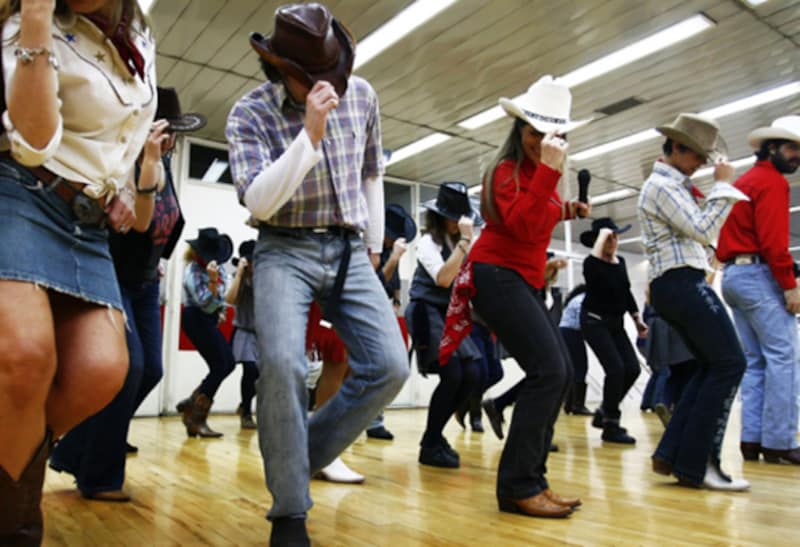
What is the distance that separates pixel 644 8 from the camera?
18.2 feet

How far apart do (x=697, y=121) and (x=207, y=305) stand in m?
3.35

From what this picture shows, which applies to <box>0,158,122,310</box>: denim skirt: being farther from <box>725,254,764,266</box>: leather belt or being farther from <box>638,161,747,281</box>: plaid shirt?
<box>725,254,764,266</box>: leather belt

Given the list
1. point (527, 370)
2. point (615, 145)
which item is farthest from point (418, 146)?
point (527, 370)

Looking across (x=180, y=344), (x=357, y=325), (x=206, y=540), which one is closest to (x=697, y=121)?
(x=357, y=325)

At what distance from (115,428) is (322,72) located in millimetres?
1433

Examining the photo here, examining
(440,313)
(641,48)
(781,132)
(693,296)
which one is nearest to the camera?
(693,296)

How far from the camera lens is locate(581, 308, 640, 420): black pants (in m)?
4.71

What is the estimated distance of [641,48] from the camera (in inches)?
247

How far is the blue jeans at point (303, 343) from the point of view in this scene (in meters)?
1.64

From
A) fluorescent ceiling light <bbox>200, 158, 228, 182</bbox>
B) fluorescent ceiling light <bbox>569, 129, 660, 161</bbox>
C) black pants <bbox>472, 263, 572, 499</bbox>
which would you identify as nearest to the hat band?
black pants <bbox>472, 263, 572, 499</bbox>

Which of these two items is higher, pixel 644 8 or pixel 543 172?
pixel 644 8

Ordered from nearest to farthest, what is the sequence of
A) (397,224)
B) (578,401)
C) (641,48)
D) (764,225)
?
(764,225) → (397,224) → (641,48) → (578,401)

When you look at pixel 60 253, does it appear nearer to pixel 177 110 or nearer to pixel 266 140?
pixel 266 140

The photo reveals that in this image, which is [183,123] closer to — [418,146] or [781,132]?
[781,132]
